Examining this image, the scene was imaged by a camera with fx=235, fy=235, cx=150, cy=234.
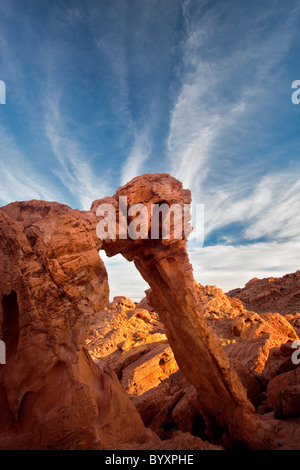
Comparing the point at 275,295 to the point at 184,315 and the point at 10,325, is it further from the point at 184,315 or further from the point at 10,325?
the point at 10,325

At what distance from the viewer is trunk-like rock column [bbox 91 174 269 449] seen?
953 cm

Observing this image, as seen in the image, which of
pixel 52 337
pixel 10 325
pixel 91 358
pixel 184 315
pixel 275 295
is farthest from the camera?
pixel 275 295

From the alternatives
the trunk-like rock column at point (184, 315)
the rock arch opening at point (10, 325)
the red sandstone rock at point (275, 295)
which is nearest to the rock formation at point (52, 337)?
the rock arch opening at point (10, 325)

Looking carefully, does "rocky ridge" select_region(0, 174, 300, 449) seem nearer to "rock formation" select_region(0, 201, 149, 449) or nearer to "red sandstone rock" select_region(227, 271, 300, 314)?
"rock formation" select_region(0, 201, 149, 449)

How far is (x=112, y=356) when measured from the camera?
863 inches

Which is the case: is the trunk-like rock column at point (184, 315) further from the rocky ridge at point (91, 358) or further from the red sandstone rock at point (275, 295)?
the red sandstone rock at point (275, 295)

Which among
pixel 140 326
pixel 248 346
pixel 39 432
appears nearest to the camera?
pixel 39 432

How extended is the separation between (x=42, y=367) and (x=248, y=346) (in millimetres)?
17007

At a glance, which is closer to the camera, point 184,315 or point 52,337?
point 52,337

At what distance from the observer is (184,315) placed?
10414 millimetres

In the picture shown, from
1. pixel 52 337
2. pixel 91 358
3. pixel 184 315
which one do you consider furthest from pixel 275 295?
pixel 52 337

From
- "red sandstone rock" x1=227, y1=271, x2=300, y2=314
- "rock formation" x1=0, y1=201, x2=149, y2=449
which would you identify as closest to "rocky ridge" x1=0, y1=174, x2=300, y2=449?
"rock formation" x1=0, y1=201, x2=149, y2=449
